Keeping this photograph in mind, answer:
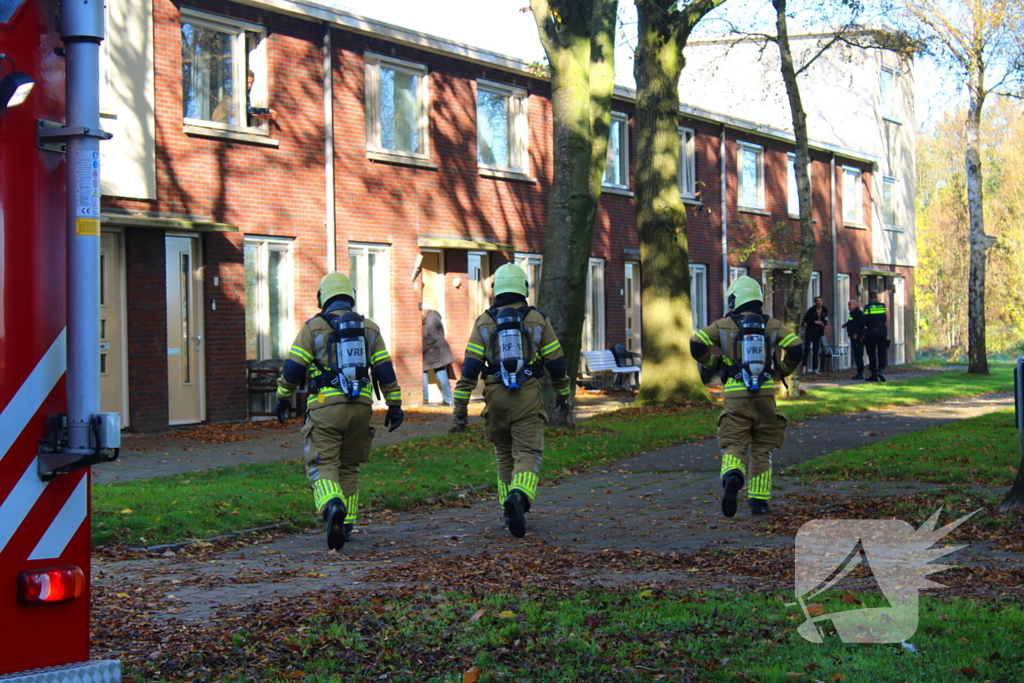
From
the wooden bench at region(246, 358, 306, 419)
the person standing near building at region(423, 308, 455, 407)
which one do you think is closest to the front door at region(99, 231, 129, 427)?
the wooden bench at region(246, 358, 306, 419)

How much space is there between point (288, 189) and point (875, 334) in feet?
51.0

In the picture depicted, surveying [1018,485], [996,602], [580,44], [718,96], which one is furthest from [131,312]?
[718,96]

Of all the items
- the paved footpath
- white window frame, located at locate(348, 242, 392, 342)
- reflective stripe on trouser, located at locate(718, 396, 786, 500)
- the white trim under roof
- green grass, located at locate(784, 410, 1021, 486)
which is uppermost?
the white trim under roof

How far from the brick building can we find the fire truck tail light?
44.1 feet

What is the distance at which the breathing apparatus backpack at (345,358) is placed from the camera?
8625mm

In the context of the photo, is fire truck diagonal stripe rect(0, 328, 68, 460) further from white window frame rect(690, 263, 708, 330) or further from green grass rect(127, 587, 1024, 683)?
white window frame rect(690, 263, 708, 330)

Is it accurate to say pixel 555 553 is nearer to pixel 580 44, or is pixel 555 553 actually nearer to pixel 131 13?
pixel 580 44

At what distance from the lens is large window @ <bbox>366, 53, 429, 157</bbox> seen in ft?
68.9

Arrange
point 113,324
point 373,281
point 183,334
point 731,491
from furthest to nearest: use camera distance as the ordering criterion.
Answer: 1. point 373,281
2. point 183,334
3. point 113,324
4. point 731,491

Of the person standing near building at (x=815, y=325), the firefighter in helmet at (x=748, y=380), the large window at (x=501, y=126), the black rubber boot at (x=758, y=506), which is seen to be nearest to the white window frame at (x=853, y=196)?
the person standing near building at (x=815, y=325)

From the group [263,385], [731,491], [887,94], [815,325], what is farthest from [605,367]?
[887,94]

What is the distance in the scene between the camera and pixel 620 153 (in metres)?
28.1

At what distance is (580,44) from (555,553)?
32.9 feet

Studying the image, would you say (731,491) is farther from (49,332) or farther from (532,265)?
(532,265)
